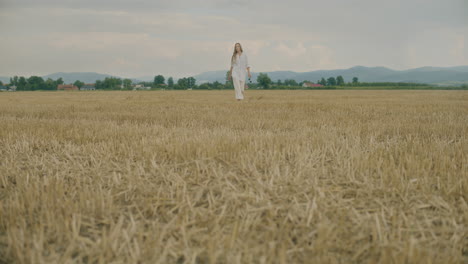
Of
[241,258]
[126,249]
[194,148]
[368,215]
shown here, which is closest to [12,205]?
[126,249]

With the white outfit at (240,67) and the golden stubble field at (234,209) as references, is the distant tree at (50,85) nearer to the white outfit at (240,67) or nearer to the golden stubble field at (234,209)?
the white outfit at (240,67)

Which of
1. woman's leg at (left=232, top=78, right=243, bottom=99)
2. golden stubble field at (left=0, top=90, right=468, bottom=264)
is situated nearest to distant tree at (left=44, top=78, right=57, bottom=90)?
woman's leg at (left=232, top=78, right=243, bottom=99)

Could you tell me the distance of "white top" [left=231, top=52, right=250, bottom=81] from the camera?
13734 millimetres

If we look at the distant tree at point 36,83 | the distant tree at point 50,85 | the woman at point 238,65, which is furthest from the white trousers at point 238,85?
the distant tree at point 50,85

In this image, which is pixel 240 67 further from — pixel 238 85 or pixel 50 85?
pixel 50 85

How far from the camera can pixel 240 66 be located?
1378cm

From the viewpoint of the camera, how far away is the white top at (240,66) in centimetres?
1373

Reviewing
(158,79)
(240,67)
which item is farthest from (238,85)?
(158,79)

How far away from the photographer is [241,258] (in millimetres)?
1625

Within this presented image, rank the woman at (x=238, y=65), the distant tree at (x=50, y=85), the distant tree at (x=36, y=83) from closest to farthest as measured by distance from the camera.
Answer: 1. the woman at (x=238, y=65)
2. the distant tree at (x=36, y=83)
3. the distant tree at (x=50, y=85)

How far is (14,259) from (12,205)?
63 centimetres

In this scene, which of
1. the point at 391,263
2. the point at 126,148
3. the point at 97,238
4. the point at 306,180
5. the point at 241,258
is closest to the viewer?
the point at 391,263

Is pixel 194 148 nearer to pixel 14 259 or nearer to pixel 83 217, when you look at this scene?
pixel 83 217

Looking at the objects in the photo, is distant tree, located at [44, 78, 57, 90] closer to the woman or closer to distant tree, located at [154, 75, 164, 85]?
distant tree, located at [154, 75, 164, 85]
